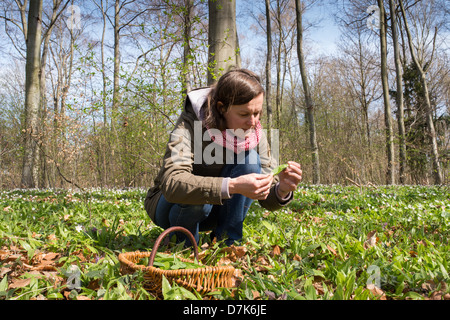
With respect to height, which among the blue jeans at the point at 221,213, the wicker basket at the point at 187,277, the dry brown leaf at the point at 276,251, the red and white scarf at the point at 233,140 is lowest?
the dry brown leaf at the point at 276,251

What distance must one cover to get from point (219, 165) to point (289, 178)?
0.49 m

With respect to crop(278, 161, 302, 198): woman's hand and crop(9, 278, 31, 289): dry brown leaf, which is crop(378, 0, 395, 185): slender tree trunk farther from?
crop(9, 278, 31, 289): dry brown leaf

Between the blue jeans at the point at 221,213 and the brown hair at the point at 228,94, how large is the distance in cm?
30

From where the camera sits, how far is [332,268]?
6.25 ft

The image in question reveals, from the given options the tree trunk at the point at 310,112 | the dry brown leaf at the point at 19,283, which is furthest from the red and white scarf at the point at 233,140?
the tree trunk at the point at 310,112

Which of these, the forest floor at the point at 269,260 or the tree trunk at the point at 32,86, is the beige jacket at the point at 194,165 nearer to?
the forest floor at the point at 269,260

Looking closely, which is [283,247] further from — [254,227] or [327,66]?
[327,66]

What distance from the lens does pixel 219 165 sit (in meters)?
2.29

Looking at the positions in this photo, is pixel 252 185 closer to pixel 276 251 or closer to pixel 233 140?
pixel 233 140

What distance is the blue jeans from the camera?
7.02 feet

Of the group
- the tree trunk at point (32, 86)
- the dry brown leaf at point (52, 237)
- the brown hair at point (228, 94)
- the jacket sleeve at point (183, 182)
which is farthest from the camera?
the tree trunk at point (32, 86)

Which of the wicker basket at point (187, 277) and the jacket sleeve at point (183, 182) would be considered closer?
the wicker basket at point (187, 277)

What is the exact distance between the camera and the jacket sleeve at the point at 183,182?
1826mm
